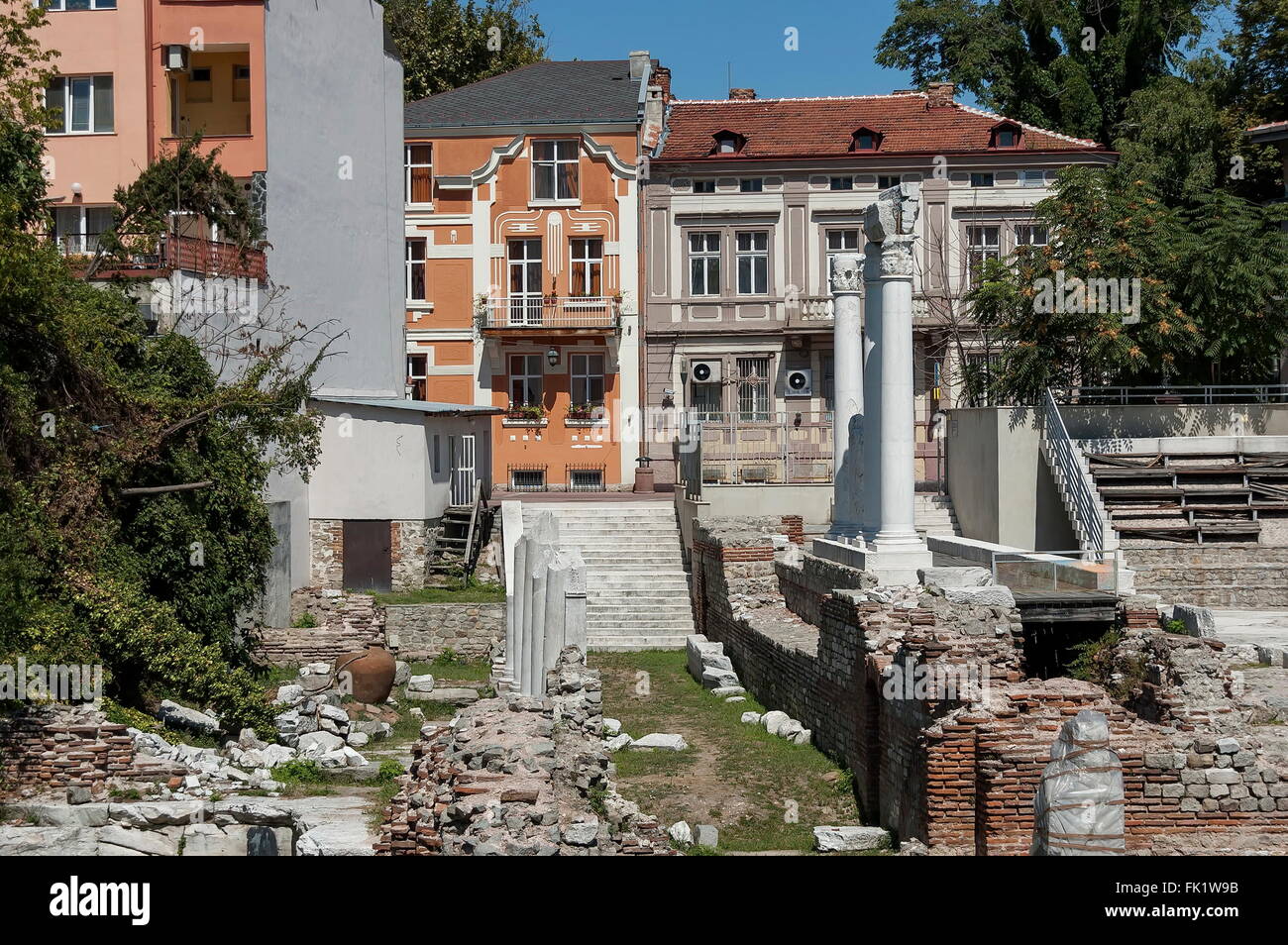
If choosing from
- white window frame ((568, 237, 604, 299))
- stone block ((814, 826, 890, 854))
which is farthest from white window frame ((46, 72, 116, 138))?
stone block ((814, 826, 890, 854))

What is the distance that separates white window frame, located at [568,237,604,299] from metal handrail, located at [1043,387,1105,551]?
587 inches

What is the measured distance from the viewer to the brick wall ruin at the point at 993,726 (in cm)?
1076

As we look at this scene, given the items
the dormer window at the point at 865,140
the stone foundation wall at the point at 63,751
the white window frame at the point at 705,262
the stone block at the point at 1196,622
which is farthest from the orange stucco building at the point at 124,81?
the stone block at the point at 1196,622

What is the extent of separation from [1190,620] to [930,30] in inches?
1290

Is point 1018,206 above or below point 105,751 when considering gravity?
above

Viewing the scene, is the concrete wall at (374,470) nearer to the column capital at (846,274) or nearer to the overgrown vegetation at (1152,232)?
the column capital at (846,274)

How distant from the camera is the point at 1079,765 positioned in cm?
888

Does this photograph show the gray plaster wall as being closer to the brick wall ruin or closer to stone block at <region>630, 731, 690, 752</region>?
stone block at <region>630, 731, 690, 752</region>

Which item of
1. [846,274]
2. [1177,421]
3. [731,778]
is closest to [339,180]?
[846,274]

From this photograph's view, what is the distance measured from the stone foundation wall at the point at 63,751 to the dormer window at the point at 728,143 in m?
27.7

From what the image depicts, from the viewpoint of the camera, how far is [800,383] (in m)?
38.1

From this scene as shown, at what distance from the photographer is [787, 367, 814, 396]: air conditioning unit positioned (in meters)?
38.1

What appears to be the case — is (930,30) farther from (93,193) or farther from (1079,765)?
(1079,765)
